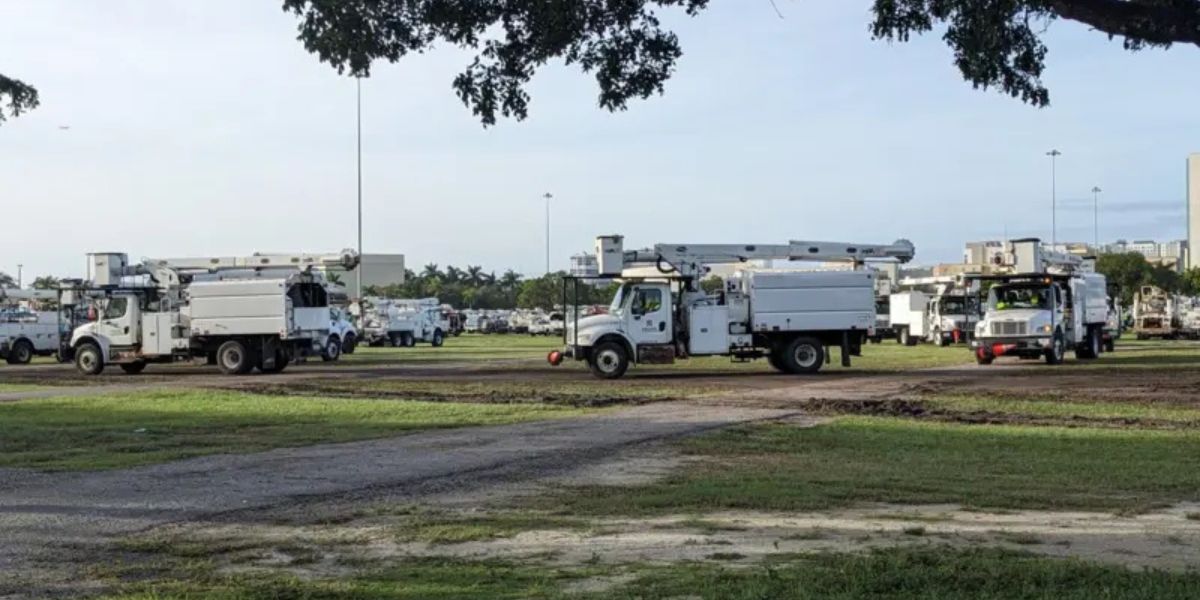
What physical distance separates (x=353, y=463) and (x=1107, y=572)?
9.76 metres

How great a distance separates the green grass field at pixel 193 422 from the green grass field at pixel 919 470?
5.44 metres

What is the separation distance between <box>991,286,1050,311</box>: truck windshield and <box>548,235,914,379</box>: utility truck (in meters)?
6.81

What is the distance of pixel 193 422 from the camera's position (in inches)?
891

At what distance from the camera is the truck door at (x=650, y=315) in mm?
35031

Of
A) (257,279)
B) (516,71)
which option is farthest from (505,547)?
(257,279)

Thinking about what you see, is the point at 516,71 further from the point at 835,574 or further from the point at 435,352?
the point at 435,352

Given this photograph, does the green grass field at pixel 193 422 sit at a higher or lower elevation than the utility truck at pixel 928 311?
lower

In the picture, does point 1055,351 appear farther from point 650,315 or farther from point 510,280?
point 510,280

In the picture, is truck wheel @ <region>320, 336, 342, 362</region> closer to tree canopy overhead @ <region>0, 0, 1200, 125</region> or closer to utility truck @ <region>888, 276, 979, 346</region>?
utility truck @ <region>888, 276, 979, 346</region>

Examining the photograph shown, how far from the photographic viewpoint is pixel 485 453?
680 inches

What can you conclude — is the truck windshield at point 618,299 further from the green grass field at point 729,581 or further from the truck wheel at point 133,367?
the green grass field at point 729,581

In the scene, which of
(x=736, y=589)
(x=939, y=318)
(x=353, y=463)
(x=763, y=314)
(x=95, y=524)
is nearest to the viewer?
(x=736, y=589)

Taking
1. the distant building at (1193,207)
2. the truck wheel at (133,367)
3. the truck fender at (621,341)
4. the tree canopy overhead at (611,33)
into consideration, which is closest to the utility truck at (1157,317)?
the truck fender at (621,341)

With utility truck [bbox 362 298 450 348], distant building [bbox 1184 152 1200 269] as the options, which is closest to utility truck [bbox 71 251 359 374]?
utility truck [bbox 362 298 450 348]
